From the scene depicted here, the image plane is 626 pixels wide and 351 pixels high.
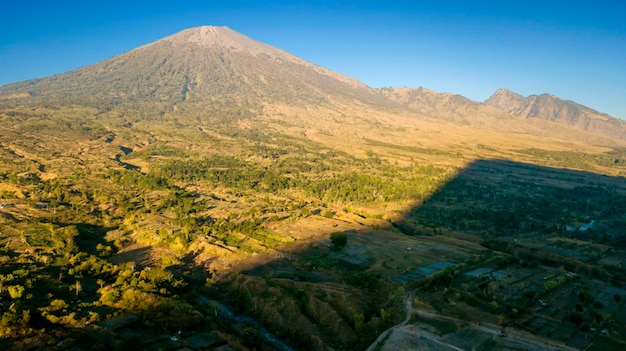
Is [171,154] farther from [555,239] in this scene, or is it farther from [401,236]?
[555,239]

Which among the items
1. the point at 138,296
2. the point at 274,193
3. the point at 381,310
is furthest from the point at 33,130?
the point at 381,310

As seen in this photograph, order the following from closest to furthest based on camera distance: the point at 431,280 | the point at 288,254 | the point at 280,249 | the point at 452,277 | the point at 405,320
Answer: the point at 405,320
the point at 431,280
the point at 452,277
the point at 288,254
the point at 280,249

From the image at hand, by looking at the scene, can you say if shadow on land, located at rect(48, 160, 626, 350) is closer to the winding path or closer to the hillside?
the hillside

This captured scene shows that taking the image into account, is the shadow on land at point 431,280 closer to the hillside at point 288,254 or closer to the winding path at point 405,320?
the hillside at point 288,254

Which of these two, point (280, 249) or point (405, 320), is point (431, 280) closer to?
point (405, 320)

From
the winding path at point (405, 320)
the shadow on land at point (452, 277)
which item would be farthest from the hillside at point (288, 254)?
the winding path at point (405, 320)

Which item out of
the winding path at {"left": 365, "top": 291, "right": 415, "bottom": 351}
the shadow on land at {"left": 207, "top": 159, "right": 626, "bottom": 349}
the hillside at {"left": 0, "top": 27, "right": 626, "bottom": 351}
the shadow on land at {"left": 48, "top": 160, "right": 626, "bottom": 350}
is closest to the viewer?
the winding path at {"left": 365, "top": 291, "right": 415, "bottom": 351}

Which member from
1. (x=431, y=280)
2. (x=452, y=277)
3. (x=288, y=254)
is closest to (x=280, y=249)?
(x=288, y=254)

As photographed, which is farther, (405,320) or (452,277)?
(452,277)

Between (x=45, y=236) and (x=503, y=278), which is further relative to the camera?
(x=45, y=236)

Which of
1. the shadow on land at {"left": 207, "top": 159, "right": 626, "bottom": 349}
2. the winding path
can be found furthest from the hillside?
the winding path

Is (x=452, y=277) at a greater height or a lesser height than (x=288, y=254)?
greater
